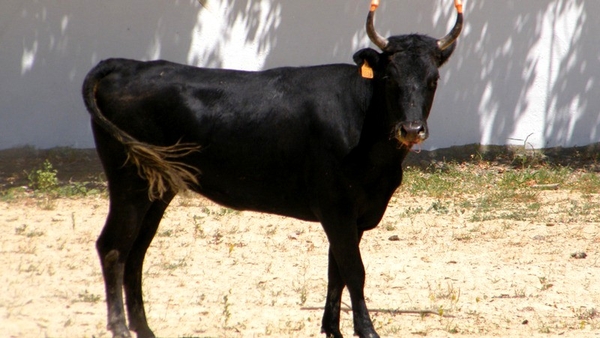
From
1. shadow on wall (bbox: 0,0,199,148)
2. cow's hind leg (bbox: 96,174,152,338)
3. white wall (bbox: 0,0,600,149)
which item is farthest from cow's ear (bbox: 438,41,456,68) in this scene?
shadow on wall (bbox: 0,0,199,148)

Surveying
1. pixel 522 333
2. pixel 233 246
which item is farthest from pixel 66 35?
pixel 522 333

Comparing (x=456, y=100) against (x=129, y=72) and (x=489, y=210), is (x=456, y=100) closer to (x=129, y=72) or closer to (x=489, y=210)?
(x=489, y=210)

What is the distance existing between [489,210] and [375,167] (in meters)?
4.20

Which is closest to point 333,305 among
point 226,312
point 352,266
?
point 352,266

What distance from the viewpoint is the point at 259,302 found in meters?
6.66

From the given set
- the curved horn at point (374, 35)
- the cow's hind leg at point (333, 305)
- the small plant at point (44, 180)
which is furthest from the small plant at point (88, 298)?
the small plant at point (44, 180)

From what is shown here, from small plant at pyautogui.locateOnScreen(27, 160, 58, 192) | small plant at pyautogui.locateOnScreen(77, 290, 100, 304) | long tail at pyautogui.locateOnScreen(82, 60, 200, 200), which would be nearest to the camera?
long tail at pyautogui.locateOnScreen(82, 60, 200, 200)

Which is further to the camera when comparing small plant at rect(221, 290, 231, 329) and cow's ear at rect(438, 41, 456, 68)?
small plant at rect(221, 290, 231, 329)

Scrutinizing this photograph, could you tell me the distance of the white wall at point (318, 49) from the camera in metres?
11.4

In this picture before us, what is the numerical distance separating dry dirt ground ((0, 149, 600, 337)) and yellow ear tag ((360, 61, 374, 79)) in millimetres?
1663

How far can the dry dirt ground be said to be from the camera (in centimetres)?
614

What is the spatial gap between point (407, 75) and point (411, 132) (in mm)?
437

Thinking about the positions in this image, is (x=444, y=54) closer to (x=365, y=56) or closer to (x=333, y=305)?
(x=365, y=56)

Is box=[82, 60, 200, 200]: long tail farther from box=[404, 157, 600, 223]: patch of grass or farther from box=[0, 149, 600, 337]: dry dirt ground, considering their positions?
box=[404, 157, 600, 223]: patch of grass
